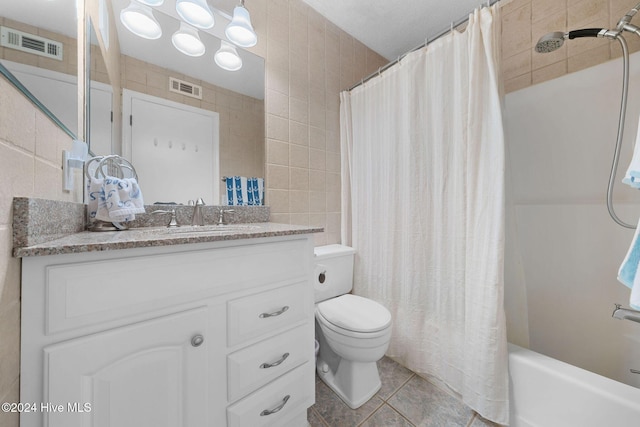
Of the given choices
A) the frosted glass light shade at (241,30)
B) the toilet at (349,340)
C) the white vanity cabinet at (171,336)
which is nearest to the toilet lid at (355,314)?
the toilet at (349,340)

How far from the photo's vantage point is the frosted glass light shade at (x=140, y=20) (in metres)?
1.09

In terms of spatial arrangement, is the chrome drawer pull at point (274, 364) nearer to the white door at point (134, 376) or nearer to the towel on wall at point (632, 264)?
the white door at point (134, 376)

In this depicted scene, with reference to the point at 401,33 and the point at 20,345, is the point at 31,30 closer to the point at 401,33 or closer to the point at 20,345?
the point at 20,345

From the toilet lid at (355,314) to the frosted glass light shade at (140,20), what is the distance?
5.45ft

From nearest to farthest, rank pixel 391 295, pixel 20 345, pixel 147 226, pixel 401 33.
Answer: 1. pixel 20 345
2. pixel 147 226
3. pixel 391 295
4. pixel 401 33

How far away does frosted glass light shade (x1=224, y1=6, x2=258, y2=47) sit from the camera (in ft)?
4.22

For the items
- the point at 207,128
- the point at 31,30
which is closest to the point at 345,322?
the point at 207,128

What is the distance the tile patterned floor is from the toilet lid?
16.4 inches

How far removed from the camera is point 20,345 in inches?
18.5

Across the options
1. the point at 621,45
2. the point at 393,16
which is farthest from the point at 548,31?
the point at 393,16

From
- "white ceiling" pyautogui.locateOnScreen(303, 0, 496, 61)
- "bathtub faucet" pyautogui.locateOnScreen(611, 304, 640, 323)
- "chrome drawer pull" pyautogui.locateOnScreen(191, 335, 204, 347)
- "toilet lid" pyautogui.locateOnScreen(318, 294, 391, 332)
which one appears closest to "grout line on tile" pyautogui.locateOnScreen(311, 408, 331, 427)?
"toilet lid" pyautogui.locateOnScreen(318, 294, 391, 332)

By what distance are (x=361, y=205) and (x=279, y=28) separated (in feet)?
4.34

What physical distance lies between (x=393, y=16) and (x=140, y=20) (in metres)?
1.61

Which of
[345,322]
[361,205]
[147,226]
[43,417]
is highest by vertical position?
[361,205]
